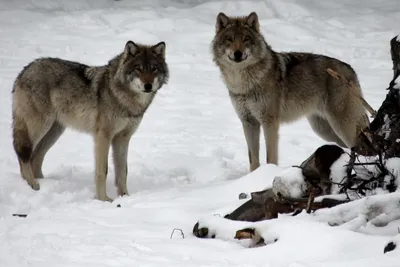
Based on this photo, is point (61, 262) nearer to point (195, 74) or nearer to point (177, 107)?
point (177, 107)

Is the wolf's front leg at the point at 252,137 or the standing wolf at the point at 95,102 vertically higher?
the standing wolf at the point at 95,102

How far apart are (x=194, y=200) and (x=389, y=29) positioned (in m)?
11.5

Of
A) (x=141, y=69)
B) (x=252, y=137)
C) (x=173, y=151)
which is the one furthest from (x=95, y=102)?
(x=252, y=137)

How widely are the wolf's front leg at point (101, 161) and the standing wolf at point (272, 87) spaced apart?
5.54ft

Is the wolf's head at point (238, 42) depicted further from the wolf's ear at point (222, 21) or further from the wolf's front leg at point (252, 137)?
the wolf's front leg at point (252, 137)

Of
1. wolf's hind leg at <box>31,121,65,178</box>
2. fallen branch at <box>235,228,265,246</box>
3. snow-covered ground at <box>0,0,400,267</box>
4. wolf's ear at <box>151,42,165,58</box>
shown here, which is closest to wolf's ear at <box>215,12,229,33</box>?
wolf's ear at <box>151,42,165,58</box>

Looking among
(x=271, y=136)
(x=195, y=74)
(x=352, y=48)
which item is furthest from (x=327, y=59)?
(x=352, y=48)

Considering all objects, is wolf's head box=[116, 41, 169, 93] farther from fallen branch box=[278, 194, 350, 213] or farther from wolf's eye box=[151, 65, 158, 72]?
fallen branch box=[278, 194, 350, 213]

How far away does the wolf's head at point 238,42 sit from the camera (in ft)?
26.3

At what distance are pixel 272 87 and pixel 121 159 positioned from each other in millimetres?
2050

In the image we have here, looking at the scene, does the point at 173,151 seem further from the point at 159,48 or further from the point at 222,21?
the point at 222,21

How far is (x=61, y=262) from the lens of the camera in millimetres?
4422

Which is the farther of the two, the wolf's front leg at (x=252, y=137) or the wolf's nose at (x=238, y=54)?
the wolf's front leg at (x=252, y=137)

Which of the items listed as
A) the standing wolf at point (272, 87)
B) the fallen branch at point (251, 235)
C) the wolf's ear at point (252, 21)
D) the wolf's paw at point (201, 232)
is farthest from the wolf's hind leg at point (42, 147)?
the fallen branch at point (251, 235)
